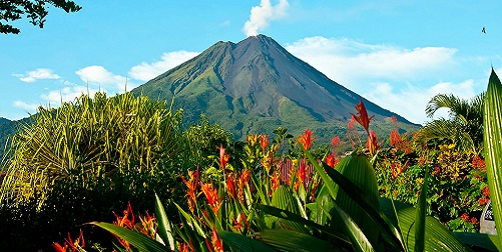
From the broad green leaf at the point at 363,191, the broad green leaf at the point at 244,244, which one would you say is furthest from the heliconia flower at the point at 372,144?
the broad green leaf at the point at 244,244

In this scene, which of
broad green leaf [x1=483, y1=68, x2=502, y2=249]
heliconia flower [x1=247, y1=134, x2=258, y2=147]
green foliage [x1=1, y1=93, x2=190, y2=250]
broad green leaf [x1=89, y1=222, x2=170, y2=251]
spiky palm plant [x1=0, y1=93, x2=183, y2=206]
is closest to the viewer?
broad green leaf [x1=483, y1=68, x2=502, y2=249]

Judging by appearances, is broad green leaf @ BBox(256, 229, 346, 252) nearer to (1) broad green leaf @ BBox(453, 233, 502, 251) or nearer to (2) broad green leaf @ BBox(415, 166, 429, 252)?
(2) broad green leaf @ BBox(415, 166, 429, 252)

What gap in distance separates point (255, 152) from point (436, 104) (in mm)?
9582

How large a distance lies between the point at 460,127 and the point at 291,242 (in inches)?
409

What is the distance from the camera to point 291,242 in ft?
4.26

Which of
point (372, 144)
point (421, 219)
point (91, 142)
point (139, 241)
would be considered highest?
point (91, 142)

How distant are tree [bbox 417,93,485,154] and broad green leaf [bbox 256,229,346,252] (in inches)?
Answer: 381

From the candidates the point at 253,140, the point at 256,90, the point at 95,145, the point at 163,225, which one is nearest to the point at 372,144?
the point at 163,225

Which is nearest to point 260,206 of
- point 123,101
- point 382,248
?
point 382,248

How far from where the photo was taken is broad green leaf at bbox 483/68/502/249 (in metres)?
0.93

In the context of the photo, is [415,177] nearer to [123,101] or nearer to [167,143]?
[167,143]

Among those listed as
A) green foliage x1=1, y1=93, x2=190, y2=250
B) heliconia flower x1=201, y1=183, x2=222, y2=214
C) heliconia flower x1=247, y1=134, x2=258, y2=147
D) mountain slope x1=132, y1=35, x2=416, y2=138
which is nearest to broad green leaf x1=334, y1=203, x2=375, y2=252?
heliconia flower x1=201, y1=183, x2=222, y2=214

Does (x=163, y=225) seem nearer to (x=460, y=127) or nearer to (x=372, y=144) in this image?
(x=372, y=144)

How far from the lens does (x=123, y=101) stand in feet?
26.4
